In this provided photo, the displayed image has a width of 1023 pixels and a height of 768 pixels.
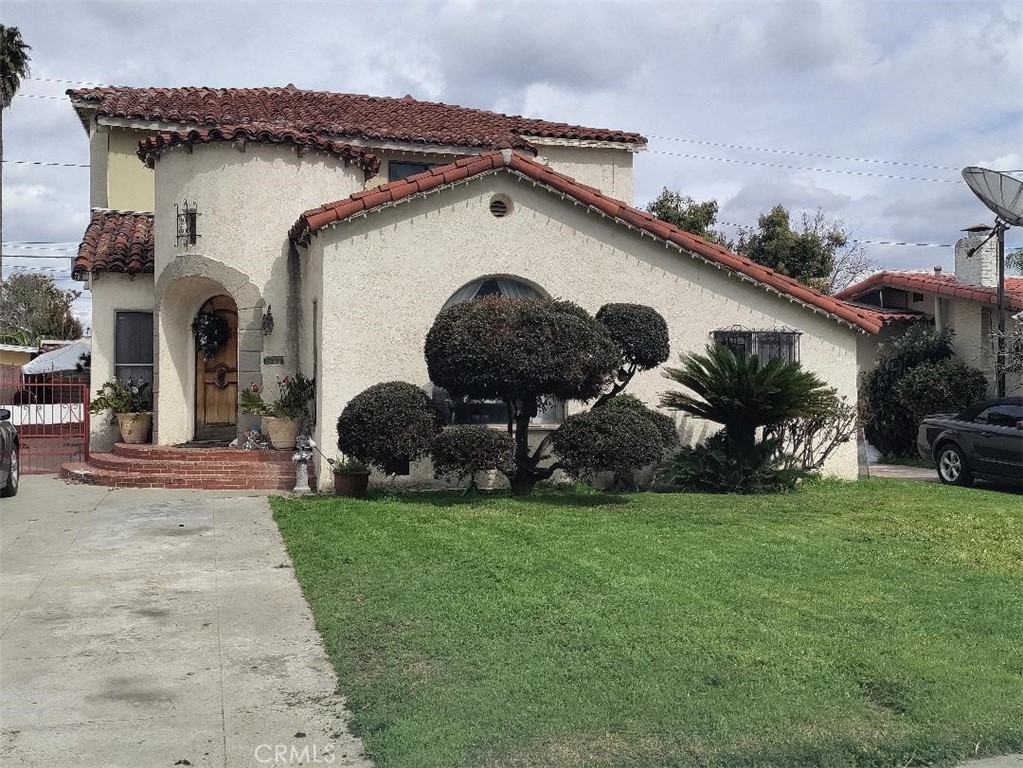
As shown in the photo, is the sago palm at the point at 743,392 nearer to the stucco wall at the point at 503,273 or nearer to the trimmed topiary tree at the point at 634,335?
the trimmed topiary tree at the point at 634,335

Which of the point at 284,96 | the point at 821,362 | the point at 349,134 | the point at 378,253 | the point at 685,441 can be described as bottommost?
the point at 685,441

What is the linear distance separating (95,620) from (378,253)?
302 inches

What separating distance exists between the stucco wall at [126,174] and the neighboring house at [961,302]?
15.7 metres

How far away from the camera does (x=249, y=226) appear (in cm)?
1552

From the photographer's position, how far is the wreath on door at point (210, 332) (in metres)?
17.0

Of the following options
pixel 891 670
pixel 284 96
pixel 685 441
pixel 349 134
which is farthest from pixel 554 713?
pixel 284 96

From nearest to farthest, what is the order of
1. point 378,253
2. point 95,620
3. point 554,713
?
point 554,713
point 95,620
point 378,253

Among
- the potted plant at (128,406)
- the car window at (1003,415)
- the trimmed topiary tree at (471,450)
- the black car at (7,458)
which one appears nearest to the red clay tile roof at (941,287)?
the car window at (1003,415)

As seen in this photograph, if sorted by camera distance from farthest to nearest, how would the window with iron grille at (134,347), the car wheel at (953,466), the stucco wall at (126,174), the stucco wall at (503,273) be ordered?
the stucco wall at (126,174) < the window with iron grille at (134,347) < the car wheel at (953,466) < the stucco wall at (503,273)

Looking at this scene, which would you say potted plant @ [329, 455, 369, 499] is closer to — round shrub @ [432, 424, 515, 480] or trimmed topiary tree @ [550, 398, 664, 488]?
round shrub @ [432, 424, 515, 480]

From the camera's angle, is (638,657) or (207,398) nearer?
(638,657)

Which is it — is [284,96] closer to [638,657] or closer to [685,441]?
[685,441]

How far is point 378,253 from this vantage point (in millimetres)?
13898

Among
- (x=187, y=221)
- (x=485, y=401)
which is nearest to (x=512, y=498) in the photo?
(x=485, y=401)
